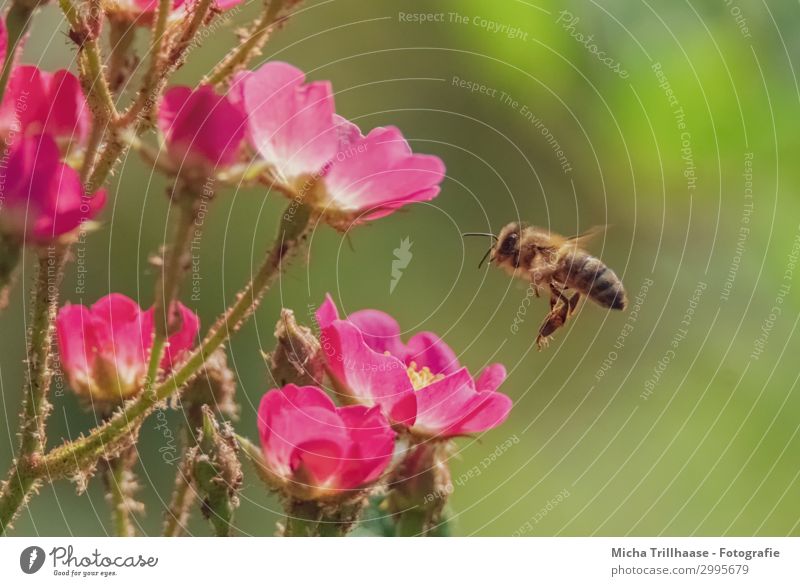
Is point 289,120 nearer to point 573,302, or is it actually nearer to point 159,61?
point 159,61

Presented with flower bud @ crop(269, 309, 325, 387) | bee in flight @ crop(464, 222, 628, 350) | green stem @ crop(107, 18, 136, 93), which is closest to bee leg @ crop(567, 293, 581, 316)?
bee in flight @ crop(464, 222, 628, 350)

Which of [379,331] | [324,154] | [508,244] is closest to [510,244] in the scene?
[508,244]

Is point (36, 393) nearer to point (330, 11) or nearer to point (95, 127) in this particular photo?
point (95, 127)

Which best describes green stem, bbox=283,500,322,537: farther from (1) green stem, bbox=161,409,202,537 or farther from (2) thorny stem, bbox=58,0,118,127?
(2) thorny stem, bbox=58,0,118,127

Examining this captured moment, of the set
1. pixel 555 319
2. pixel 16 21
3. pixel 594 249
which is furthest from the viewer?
pixel 594 249
